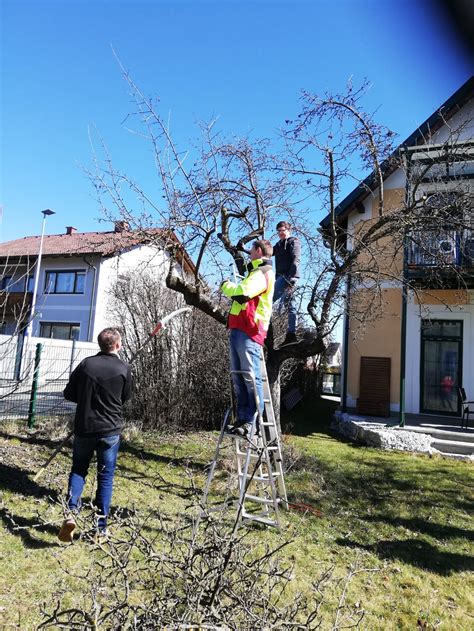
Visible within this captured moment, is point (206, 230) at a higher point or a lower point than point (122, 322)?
higher

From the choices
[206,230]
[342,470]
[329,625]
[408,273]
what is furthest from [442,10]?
[408,273]

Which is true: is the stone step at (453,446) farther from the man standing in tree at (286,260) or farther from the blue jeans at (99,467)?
the blue jeans at (99,467)

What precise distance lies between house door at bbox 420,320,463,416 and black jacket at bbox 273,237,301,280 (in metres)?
7.98

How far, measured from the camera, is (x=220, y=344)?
35.8 ft

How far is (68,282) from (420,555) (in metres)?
25.8

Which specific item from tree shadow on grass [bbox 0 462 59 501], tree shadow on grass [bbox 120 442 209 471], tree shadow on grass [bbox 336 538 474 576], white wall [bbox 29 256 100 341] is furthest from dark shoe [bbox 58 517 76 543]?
white wall [bbox 29 256 100 341]

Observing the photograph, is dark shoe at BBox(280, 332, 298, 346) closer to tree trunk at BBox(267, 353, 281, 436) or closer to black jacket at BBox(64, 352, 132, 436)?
tree trunk at BBox(267, 353, 281, 436)

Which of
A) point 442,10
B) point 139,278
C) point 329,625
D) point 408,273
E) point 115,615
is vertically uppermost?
point 408,273

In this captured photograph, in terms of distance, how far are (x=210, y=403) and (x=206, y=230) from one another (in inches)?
189

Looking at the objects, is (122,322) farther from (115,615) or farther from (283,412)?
(115,615)

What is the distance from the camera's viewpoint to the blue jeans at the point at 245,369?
500cm

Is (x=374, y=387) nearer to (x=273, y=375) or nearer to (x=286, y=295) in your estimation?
(x=273, y=375)

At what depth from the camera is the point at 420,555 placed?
201 inches

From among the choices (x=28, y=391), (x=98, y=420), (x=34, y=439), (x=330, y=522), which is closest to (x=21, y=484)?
(x=98, y=420)
